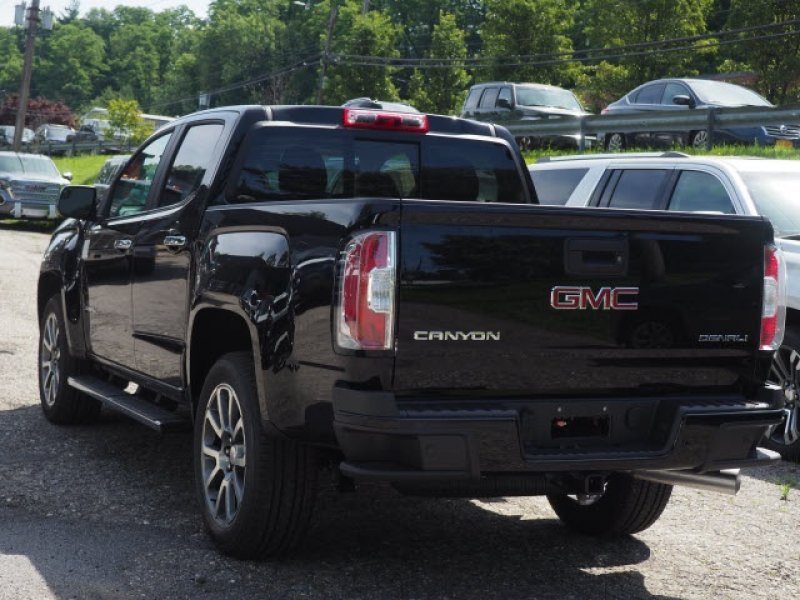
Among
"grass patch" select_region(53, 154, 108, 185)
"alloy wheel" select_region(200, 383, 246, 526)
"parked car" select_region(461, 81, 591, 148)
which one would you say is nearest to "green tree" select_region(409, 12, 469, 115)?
"grass patch" select_region(53, 154, 108, 185)

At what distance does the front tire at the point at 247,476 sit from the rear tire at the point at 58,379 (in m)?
2.54

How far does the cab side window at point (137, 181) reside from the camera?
6812mm

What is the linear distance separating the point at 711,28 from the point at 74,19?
12606 cm

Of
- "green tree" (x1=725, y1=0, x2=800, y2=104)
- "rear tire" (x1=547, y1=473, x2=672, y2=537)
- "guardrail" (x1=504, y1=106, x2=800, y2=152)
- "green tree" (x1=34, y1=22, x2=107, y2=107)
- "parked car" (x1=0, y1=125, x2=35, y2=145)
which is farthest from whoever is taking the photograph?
"green tree" (x1=34, y1=22, x2=107, y2=107)

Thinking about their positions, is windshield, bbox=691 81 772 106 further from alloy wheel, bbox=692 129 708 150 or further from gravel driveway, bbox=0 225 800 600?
gravel driveway, bbox=0 225 800 600

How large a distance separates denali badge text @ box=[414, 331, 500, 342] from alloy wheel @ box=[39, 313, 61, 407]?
410 centimetres

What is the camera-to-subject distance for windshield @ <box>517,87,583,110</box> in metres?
28.2

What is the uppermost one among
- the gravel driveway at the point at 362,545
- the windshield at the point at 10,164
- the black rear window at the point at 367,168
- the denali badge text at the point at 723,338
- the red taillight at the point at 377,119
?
the red taillight at the point at 377,119

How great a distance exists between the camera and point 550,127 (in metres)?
24.3

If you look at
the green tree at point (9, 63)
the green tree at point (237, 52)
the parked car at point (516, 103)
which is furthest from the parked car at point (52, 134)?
the green tree at point (9, 63)

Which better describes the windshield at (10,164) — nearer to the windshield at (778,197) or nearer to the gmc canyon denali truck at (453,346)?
the windshield at (778,197)

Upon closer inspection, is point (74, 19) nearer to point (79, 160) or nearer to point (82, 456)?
point (79, 160)

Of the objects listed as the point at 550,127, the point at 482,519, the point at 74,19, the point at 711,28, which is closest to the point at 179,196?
the point at 482,519

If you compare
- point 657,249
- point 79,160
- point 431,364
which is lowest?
point 79,160
